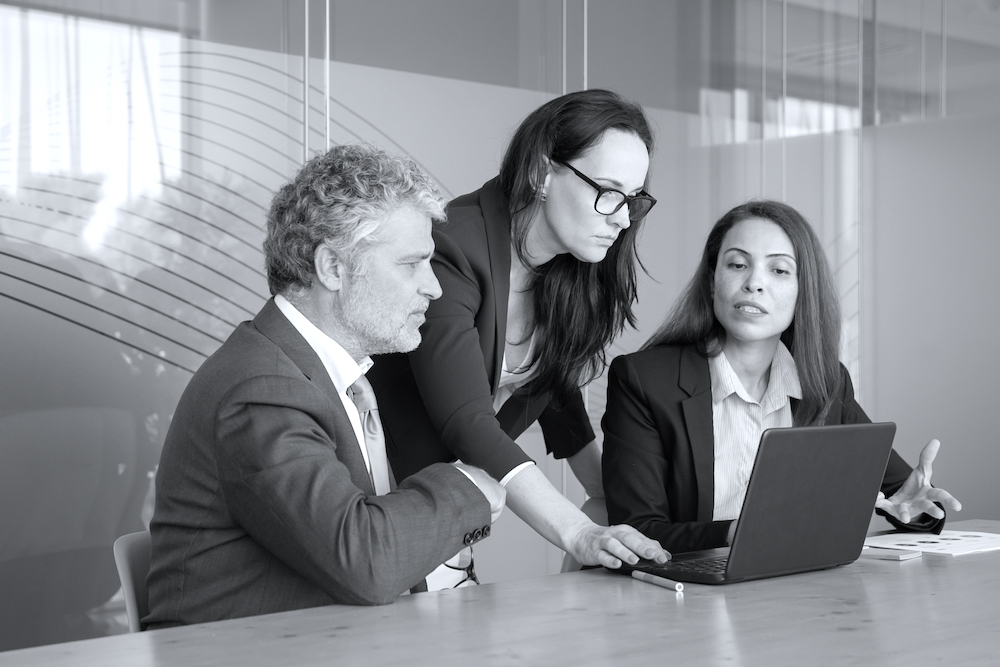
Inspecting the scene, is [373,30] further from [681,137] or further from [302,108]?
[681,137]

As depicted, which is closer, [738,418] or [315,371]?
[315,371]

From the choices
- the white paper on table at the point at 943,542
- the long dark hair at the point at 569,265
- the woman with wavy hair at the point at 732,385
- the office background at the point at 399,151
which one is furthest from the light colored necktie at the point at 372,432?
the office background at the point at 399,151

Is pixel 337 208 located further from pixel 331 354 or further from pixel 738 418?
pixel 738 418

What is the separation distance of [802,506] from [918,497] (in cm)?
68

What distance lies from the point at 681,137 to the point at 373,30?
172 centimetres

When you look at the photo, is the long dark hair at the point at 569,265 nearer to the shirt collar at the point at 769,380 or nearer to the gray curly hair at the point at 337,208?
the shirt collar at the point at 769,380

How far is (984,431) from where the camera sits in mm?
5672

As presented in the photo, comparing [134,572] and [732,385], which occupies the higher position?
[732,385]

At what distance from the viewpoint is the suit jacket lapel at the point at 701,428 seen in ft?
7.68

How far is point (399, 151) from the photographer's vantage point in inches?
161

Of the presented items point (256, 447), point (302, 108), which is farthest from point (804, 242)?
point (302, 108)

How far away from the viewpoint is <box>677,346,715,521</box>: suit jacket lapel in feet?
7.68

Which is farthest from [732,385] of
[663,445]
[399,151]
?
[399,151]

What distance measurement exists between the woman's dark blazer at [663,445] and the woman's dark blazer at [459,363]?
32cm
